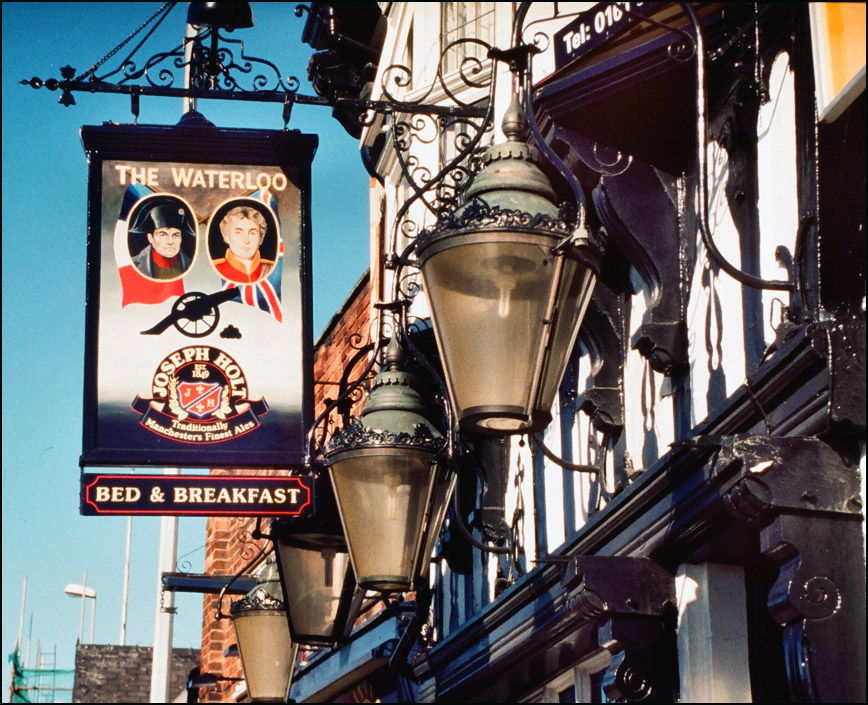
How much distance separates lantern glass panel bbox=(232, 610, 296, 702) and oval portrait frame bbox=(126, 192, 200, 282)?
10.1ft

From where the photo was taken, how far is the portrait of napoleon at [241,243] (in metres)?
8.28

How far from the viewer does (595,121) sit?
6.54m

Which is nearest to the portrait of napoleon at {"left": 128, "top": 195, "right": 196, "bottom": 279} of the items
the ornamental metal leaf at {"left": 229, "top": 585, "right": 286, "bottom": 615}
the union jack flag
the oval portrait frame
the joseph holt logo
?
the oval portrait frame

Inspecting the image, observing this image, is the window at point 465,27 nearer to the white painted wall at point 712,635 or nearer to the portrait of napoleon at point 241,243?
the portrait of napoleon at point 241,243

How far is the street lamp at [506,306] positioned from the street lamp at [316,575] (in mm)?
4119

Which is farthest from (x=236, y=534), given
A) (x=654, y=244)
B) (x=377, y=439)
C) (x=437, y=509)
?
(x=654, y=244)

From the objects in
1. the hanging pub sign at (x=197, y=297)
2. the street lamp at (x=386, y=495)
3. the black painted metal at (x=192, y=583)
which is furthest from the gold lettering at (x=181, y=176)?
the black painted metal at (x=192, y=583)

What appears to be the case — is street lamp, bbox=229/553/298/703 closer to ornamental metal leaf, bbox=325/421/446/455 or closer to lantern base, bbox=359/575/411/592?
lantern base, bbox=359/575/411/592

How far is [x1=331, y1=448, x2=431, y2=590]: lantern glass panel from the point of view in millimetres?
6426

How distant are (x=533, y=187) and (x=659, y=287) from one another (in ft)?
4.72

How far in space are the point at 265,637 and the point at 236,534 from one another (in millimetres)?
7022

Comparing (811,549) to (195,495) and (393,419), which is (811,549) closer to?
(393,419)

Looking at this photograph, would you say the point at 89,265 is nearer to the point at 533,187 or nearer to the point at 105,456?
the point at 105,456

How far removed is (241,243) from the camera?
8312mm
